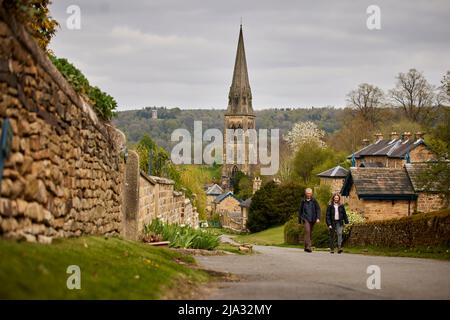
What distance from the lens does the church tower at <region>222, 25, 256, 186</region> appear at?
18400 centimetres

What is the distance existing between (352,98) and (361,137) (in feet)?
22.8

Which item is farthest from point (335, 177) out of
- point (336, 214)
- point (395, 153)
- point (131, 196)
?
point (131, 196)

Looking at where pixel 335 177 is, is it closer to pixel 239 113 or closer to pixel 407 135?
pixel 407 135

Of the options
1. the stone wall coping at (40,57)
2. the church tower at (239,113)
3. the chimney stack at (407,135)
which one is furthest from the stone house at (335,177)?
the church tower at (239,113)

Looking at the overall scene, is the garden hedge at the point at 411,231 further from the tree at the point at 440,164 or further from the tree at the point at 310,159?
the tree at the point at 310,159

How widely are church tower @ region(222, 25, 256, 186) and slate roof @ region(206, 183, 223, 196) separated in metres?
6.43

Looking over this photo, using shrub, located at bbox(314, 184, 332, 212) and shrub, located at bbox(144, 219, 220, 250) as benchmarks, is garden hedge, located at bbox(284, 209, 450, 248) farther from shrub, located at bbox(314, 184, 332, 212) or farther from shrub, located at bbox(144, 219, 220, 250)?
shrub, located at bbox(314, 184, 332, 212)

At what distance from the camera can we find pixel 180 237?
20594mm

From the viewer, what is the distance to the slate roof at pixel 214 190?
171250 mm

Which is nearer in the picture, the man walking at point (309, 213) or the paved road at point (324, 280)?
the paved road at point (324, 280)

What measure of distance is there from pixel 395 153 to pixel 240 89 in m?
114

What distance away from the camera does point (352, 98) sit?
117 metres

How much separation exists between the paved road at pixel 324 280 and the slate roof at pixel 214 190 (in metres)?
152

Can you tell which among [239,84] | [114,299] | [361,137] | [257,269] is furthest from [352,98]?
[114,299]
